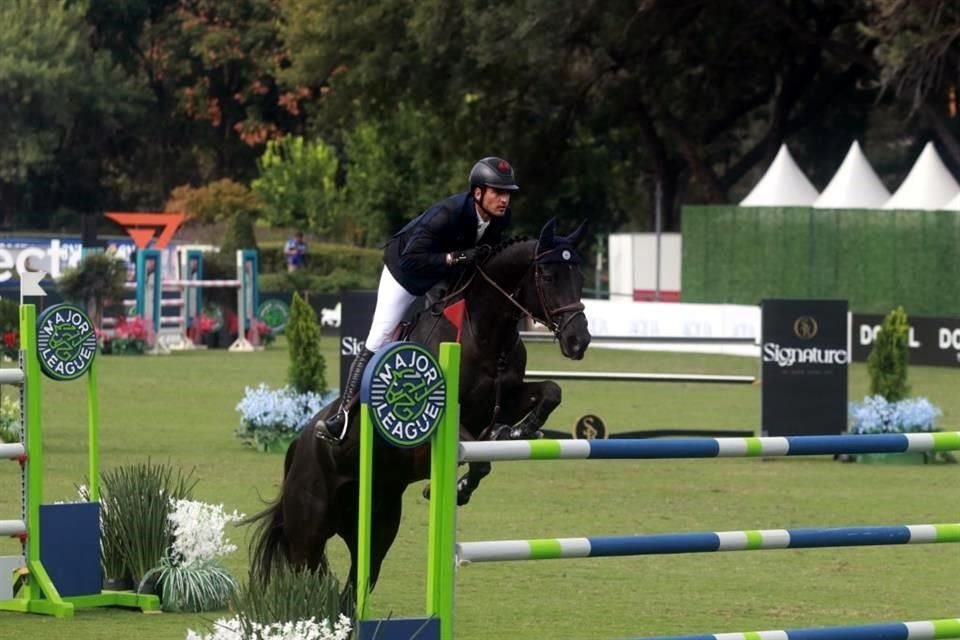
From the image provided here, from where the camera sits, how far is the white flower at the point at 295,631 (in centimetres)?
589

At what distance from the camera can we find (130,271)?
34.6 m

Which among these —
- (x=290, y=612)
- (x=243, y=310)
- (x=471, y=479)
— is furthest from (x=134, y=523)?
(x=243, y=310)

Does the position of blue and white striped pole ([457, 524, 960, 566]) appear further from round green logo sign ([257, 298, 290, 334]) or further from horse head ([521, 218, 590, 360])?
round green logo sign ([257, 298, 290, 334])

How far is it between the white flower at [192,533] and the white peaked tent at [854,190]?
88.7 ft

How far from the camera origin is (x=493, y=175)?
8266 millimetres

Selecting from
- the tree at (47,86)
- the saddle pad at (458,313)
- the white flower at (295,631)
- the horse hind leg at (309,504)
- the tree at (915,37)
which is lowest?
the white flower at (295,631)

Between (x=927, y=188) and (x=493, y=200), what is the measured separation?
2732 centimetres

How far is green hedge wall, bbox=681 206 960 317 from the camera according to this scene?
1307 inches

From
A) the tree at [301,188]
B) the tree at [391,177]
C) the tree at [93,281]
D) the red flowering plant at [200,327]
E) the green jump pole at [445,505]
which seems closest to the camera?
the green jump pole at [445,505]

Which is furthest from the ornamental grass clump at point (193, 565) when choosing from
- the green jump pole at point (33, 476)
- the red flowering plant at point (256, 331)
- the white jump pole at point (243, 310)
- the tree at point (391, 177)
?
the tree at point (391, 177)

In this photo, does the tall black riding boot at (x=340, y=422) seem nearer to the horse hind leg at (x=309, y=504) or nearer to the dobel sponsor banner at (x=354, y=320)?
the horse hind leg at (x=309, y=504)

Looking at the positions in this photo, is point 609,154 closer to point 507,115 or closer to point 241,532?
point 507,115

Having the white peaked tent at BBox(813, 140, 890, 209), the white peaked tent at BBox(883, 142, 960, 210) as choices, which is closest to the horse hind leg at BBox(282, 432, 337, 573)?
the white peaked tent at BBox(883, 142, 960, 210)

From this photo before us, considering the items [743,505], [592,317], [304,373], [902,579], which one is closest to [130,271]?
[592,317]
